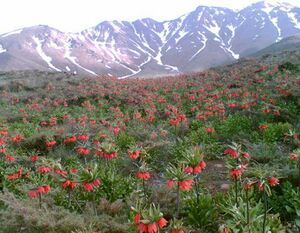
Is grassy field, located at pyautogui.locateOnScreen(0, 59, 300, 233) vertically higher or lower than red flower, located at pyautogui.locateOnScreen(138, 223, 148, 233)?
lower

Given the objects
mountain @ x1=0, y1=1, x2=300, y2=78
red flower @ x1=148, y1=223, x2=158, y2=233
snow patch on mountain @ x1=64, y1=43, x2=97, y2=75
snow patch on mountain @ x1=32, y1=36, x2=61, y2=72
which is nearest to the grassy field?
red flower @ x1=148, y1=223, x2=158, y2=233

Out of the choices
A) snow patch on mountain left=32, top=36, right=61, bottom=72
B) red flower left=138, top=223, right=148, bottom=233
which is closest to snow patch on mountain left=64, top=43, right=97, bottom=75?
snow patch on mountain left=32, top=36, right=61, bottom=72

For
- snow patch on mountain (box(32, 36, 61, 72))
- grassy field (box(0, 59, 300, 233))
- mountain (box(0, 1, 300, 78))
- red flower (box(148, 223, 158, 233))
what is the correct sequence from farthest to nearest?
mountain (box(0, 1, 300, 78))
snow patch on mountain (box(32, 36, 61, 72))
grassy field (box(0, 59, 300, 233))
red flower (box(148, 223, 158, 233))

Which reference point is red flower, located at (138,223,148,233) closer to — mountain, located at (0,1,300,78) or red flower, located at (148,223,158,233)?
red flower, located at (148,223,158,233)

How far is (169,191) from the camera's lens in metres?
7.14

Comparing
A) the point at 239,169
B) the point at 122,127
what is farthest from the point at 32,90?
the point at 239,169

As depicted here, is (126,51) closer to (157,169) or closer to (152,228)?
(157,169)

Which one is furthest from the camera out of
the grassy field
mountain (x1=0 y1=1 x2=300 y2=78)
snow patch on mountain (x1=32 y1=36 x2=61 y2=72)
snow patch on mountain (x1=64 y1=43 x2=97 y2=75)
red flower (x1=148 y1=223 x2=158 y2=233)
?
snow patch on mountain (x1=64 y1=43 x2=97 y2=75)

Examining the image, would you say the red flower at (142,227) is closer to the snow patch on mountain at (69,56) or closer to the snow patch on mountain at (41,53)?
the snow patch on mountain at (41,53)

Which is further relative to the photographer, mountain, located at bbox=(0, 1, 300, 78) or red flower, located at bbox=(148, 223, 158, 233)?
mountain, located at bbox=(0, 1, 300, 78)

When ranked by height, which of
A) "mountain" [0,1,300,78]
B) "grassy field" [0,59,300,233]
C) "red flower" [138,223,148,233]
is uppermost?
"red flower" [138,223,148,233]

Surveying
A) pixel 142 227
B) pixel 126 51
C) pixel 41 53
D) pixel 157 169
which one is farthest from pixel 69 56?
pixel 142 227

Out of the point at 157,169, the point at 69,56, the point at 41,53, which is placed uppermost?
the point at 157,169

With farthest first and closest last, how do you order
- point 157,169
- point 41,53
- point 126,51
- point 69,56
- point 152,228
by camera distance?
point 126,51 < point 41,53 < point 69,56 < point 157,169 < point 152,228
